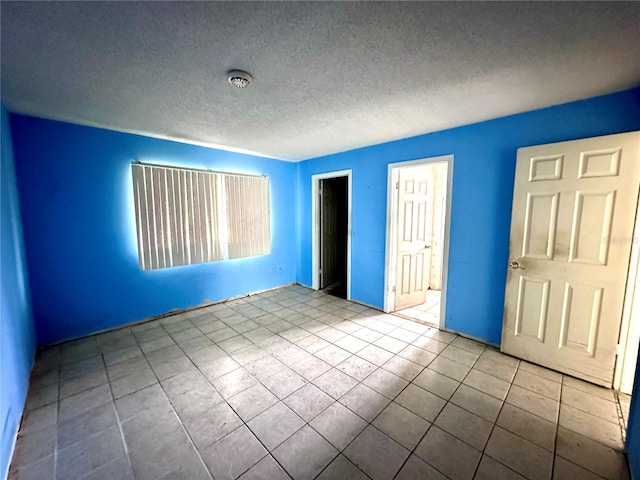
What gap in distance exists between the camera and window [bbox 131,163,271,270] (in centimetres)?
310

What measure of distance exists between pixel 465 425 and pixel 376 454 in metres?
0.68

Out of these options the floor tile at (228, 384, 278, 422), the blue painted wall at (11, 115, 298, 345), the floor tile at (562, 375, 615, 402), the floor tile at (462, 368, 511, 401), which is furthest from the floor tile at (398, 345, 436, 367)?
the blue painted wall at (11, 115, 298, 345)

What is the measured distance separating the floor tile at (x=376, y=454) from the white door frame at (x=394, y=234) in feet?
6.02

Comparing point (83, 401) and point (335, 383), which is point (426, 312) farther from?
point (83, 401)

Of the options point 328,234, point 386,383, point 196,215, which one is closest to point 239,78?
point 196,215

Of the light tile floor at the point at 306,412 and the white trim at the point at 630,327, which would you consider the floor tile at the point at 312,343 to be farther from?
the white trim at the point at 630,327

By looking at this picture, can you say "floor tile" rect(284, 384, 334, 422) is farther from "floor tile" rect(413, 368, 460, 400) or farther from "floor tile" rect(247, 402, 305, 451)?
"floor tile" rect(413, 368, 460, 400)

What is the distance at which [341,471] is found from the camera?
1384mm

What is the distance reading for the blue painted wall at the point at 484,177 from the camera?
2078 millimetres

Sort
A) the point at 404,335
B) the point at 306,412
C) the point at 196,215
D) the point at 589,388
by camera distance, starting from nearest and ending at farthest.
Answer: the point at 306,412 < the point at 589,388 < the point at 404,335 < the point at 196,215

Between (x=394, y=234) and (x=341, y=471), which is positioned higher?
(x=394, y=234)

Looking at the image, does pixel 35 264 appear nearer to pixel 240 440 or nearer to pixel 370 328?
pixel 240 440

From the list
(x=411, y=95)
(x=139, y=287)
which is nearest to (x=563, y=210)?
(x=411, y=95)

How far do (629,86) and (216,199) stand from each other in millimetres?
4284
